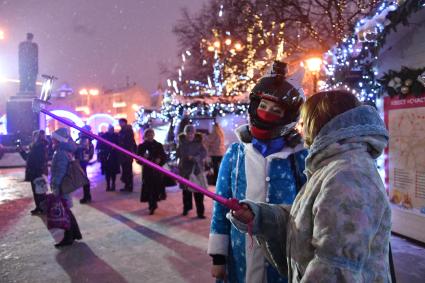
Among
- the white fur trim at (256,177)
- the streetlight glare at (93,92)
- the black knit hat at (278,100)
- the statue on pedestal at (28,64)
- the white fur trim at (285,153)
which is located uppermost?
the streetlight glare at (93,92)

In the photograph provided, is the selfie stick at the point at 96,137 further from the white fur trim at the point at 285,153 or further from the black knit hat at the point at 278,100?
the black knit hat at the point at 278,100

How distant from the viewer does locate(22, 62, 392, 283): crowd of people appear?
1.31 m

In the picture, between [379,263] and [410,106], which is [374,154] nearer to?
[379,263]

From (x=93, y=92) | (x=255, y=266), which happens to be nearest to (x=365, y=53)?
(x=255, y=266)

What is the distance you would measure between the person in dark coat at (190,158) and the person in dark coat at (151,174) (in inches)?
23.7

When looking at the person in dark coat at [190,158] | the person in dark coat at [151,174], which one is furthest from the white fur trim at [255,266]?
→ the person in dark coat at [151,174]

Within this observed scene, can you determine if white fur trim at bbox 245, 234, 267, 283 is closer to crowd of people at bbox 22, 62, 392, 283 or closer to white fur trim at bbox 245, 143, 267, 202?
crowd of people at bbox 22, 62, 392, 283

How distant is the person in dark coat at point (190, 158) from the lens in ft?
26.3

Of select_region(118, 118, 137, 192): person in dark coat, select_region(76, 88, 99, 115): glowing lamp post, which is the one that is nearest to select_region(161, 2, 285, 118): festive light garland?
select_region(118, 118, 137, 192): person in dark coat

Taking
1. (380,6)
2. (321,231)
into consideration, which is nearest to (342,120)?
(321,231)

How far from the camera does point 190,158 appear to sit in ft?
26.4

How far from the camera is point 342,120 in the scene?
147 centimetres

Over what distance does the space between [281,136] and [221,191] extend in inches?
21.7

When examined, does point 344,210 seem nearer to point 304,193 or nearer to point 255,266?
point 304,193
